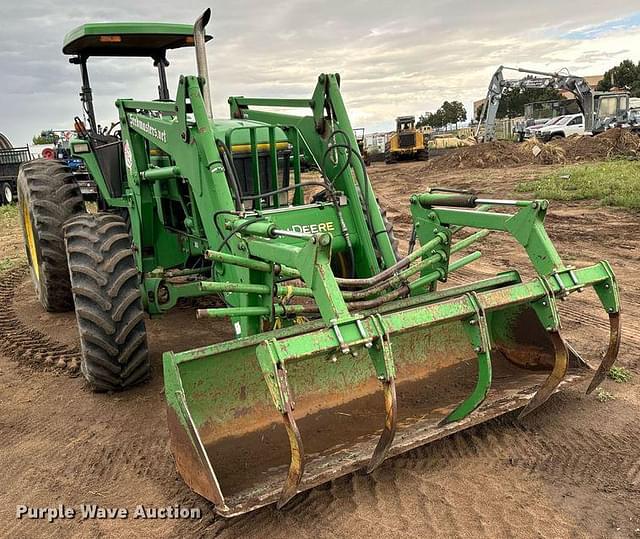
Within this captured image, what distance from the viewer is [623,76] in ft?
172

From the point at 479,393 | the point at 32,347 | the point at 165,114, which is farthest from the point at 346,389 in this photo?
the point at 32,347

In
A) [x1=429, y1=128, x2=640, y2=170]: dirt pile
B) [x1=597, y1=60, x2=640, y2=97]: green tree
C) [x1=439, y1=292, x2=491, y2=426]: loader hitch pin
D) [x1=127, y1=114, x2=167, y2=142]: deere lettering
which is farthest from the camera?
[x1=597, y1=60, x2=640, y2=97]: green tree

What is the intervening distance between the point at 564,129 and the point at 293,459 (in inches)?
1130

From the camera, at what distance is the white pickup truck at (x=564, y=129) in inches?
1093

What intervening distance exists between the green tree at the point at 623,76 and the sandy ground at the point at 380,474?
53908mm

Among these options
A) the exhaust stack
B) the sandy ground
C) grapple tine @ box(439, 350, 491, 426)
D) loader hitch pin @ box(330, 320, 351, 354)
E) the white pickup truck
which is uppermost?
the exhaust stack

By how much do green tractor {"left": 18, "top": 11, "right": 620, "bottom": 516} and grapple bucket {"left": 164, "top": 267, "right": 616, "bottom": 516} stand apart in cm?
1

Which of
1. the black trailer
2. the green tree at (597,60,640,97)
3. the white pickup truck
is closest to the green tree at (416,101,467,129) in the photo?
the green tree at (597,60,640,97)

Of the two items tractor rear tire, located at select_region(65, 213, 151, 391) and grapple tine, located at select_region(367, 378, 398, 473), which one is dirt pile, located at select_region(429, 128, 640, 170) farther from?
grapple tine, located at select_region(367, 378, 398, 473)

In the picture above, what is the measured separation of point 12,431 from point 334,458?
7.36 feet

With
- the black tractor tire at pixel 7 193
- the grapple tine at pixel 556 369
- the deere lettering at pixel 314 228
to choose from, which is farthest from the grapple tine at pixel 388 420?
the black tractor tire at pixel 7 193

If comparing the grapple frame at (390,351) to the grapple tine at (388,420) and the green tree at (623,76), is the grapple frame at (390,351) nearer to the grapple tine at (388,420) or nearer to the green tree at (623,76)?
the grapple tine at (388,420)

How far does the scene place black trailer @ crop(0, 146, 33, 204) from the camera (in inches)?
738

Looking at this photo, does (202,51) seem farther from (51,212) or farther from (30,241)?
(30,241)
